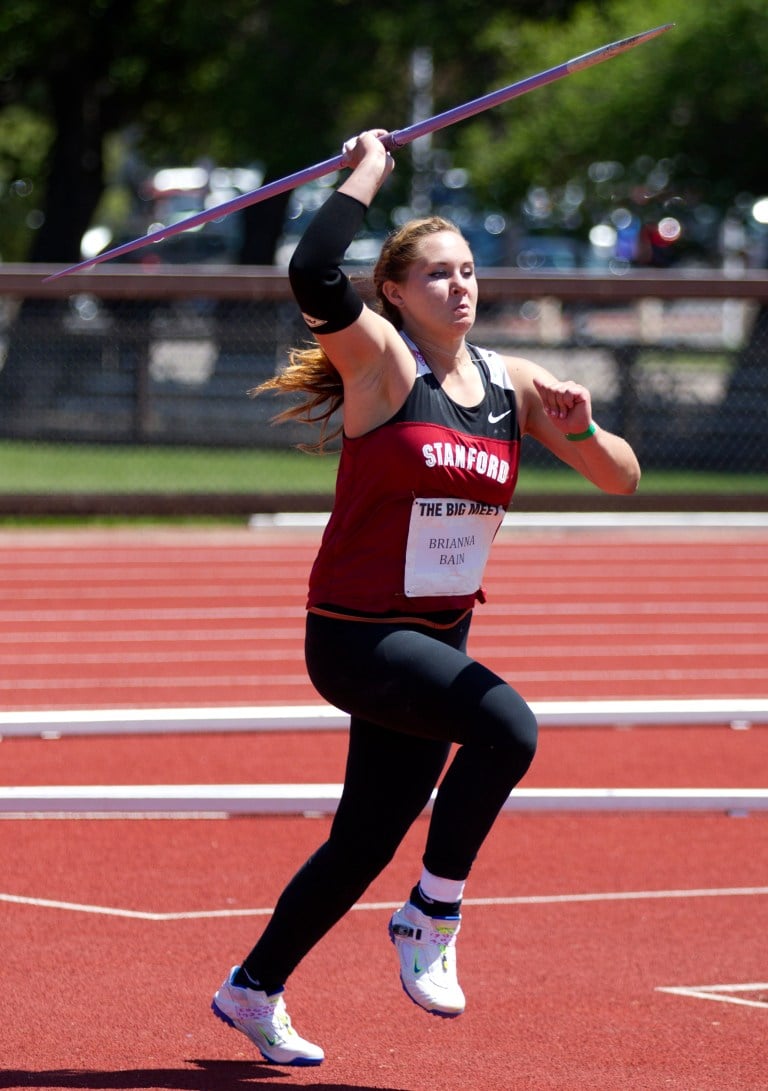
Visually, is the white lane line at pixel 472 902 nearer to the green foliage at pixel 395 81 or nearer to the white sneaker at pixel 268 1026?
the white sneaker at pixel 268 1026

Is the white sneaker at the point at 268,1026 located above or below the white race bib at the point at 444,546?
below

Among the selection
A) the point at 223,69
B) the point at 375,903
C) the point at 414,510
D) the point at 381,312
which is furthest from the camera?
the point at 223,69

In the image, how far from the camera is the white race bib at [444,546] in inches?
146

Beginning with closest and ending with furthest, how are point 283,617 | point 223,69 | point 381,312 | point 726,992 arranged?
point 381,312 < point 726,992 < point 283,617 < point 223,69

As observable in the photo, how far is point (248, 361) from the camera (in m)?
13.8

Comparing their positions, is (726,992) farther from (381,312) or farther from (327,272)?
(327,272)

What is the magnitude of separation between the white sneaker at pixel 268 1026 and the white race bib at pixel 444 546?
3.37 ft

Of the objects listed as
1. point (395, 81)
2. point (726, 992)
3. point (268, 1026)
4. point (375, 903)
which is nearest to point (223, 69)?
point (395, 81)

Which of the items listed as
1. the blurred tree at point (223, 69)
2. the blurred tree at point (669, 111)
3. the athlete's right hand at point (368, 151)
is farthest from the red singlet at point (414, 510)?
the blurred tree at point (223, 69)

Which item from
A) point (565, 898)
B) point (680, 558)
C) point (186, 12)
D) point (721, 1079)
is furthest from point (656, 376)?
point (186, 12)

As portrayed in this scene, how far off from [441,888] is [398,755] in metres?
0.31

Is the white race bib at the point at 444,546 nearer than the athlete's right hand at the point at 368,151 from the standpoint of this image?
Yes

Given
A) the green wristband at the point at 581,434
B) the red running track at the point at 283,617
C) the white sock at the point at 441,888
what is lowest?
the red running track at the point at 283,617

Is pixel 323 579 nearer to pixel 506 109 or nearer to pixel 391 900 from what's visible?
pixel 391 900
